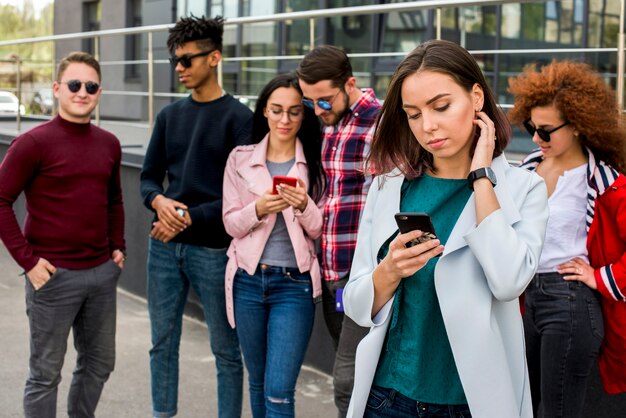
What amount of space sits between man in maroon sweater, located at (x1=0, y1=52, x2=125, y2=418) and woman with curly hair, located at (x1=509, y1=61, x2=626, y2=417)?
2024mm

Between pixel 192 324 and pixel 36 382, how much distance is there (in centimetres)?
314

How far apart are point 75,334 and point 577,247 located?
2401 millimetres

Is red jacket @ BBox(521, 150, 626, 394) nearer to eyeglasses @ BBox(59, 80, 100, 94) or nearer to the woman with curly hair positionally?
the woman with curly hair

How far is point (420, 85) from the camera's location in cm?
249

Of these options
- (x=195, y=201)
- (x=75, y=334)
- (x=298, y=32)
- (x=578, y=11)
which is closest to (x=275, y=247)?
(x=195, y=201)

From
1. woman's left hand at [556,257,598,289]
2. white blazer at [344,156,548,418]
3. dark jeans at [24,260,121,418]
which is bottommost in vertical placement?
dark jeans at [24,260,121,418]

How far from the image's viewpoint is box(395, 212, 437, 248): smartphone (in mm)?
2340

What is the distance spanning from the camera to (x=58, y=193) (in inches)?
167

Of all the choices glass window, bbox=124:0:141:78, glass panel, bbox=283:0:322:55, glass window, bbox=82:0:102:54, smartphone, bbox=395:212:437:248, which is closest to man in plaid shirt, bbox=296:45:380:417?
smartphone, bbox=395:212:437:248

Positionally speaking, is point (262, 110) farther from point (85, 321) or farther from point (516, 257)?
point (516, 257)

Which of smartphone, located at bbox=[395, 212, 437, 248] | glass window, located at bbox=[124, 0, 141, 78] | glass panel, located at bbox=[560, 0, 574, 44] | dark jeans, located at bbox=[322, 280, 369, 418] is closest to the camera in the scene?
smartphone, located at bbox=[395, 212, 437, 248]

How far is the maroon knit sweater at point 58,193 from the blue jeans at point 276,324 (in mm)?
769

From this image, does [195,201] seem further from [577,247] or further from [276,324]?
[577,247]

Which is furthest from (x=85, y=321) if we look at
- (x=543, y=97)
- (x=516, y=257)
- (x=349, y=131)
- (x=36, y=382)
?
(x=516, y=257)
